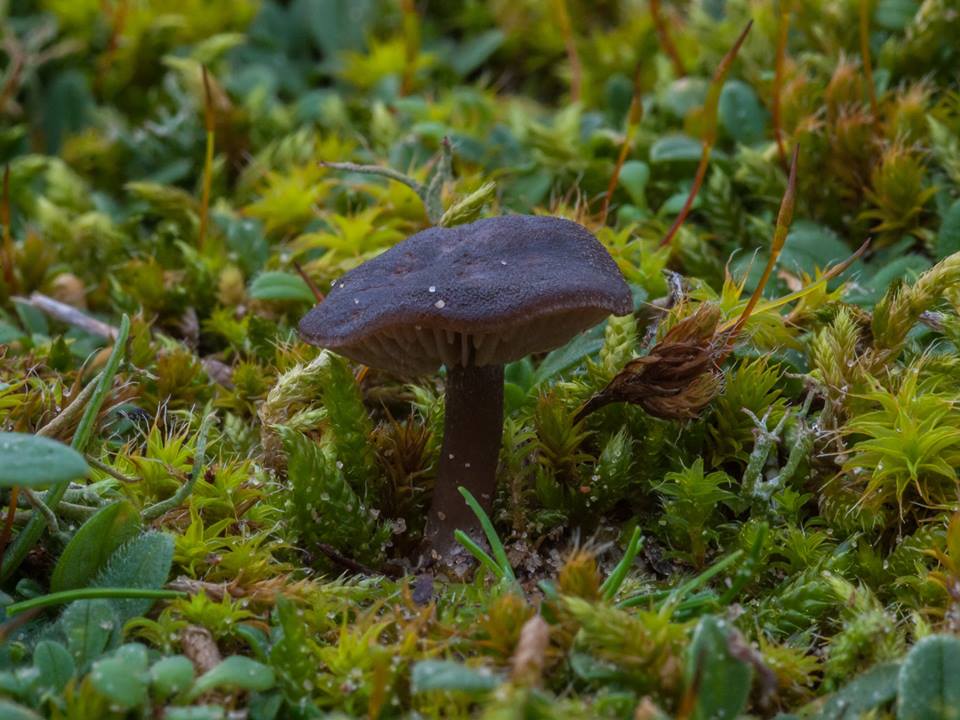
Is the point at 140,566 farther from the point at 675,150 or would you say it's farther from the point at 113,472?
the point at 675,150

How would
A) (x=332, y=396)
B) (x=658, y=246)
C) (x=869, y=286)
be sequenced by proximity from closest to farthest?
(x=332, y=396), (x=869, y=286), (x=658, y=246)

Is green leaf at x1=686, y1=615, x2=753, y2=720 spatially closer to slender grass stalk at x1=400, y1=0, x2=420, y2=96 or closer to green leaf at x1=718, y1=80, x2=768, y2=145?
green leaf at x1=718, y1=80, x2=768, y2=145

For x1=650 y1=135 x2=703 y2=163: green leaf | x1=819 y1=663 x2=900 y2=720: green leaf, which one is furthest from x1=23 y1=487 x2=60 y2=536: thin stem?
x1=650 y1=135 x2=703 y2=163: green leaf

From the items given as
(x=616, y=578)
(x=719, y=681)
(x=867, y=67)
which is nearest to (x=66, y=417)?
(x=616, y=578)

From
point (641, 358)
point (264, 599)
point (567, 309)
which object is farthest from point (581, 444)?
point (264, 599)

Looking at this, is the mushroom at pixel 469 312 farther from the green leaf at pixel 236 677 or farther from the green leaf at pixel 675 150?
the green leaf at pixel 675 150

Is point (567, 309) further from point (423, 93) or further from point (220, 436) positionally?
point (423, 93)

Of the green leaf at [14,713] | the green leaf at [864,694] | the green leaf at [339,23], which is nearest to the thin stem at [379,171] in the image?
the green leaf at [14,713]
